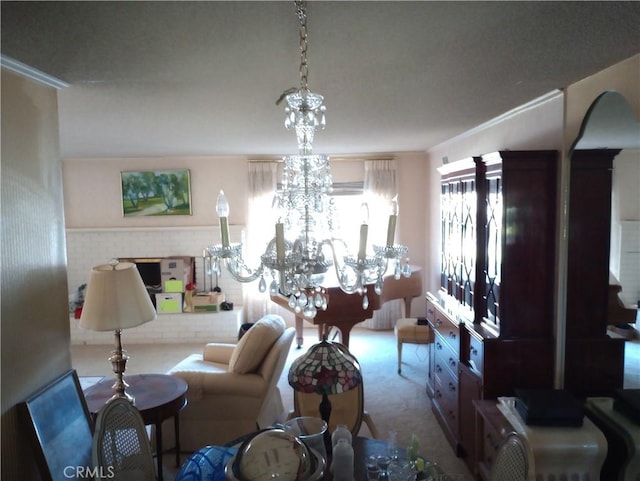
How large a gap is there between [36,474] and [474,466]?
2.50 m

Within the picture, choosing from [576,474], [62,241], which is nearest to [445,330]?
[576,474]

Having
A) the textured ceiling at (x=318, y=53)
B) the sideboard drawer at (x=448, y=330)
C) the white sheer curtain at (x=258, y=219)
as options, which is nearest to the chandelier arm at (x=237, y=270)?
the textured ceiling at (x=318, y=53)

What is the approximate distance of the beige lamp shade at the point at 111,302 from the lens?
2.46 metres

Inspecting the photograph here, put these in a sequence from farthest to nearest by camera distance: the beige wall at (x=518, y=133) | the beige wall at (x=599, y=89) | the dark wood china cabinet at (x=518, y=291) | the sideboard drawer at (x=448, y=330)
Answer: the sideboard drawer at (x=448, y=330) < the beige wall at (x=518, y=133) < the dark wood china cabinet at (x=518, y=291) < the beige wall at (x=599, y=89)

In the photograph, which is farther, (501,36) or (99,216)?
(99,216)

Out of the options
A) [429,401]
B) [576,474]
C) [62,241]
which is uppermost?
[62,241]

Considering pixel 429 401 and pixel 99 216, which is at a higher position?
pixel 99 216

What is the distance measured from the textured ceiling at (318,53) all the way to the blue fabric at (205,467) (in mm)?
1604

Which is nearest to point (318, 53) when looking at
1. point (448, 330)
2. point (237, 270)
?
point (237, 270)

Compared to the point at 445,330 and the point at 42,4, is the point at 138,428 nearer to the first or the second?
the point at 42,4

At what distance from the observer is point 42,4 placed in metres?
1.33

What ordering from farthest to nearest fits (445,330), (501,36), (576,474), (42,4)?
(445,330) < (576,474) < (501,36) < (42,4)
